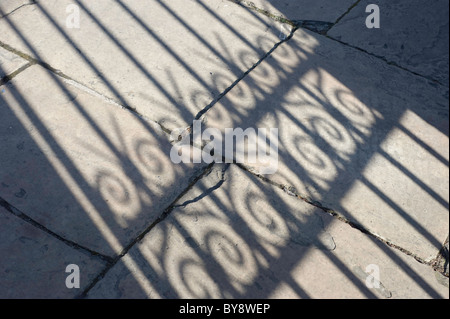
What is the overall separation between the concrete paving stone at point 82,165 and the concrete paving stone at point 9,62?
0.10 meters

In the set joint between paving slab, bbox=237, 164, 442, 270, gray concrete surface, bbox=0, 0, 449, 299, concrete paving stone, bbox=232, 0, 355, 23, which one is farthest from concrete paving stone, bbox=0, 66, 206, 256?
concrete paving stone, bbox=232, 0, 355, 23

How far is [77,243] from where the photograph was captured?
228 cm

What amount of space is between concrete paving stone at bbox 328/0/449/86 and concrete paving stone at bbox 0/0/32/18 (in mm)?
2324

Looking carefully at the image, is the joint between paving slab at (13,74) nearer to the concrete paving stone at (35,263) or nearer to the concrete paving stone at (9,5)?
the concrete paving stone at (9,5)

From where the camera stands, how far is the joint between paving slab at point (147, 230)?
2.15 meters

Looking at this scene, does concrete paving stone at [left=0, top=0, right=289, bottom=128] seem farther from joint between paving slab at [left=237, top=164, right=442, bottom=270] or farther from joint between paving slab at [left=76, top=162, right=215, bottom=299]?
joint between paving slab at [left=237, top=164, right=442, bottom=270]

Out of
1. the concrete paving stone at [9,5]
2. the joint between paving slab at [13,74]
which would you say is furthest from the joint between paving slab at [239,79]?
the concrete paving stone at [9,5]

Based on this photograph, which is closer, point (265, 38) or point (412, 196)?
point (412, 196)

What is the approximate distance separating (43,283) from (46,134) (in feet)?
3.05

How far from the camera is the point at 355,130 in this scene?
9.23 feet

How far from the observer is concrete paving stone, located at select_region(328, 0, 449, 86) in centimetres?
325
